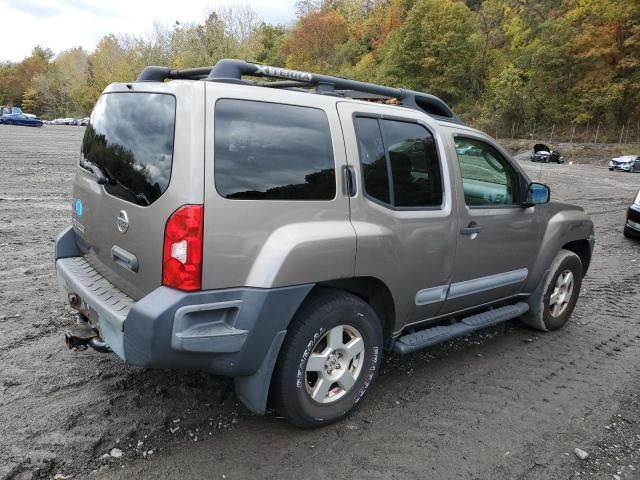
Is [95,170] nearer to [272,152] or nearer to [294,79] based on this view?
[272,152]

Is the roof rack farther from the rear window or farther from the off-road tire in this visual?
the off-road tire

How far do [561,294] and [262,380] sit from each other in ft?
11.2

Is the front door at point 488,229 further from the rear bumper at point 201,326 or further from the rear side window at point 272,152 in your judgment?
the rear bumper at point 201,326

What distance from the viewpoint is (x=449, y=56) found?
2562 inches

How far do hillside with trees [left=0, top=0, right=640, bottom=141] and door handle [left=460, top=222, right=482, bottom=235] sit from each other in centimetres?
4772

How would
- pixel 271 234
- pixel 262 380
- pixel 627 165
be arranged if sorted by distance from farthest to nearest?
pixel 627 165, pixel 262 380, pixel 271 234

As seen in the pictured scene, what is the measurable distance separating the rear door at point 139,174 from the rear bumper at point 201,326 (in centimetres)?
19

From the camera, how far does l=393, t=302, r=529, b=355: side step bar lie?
3.38 m

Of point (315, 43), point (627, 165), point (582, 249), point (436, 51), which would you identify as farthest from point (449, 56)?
point (582, 249)

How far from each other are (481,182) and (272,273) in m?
2.19

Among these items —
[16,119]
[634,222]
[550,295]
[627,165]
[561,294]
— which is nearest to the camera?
[550,295]

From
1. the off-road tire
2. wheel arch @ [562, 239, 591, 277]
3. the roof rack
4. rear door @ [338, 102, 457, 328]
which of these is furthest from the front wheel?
wheel arch @ [562, 239, 591, 277]

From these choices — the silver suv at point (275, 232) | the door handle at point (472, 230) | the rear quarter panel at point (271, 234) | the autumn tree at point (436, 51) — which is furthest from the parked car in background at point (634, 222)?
the autumn tree at point (436, 51)

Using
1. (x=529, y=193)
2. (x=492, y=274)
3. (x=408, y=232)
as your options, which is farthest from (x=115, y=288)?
(x=529, y=193)
